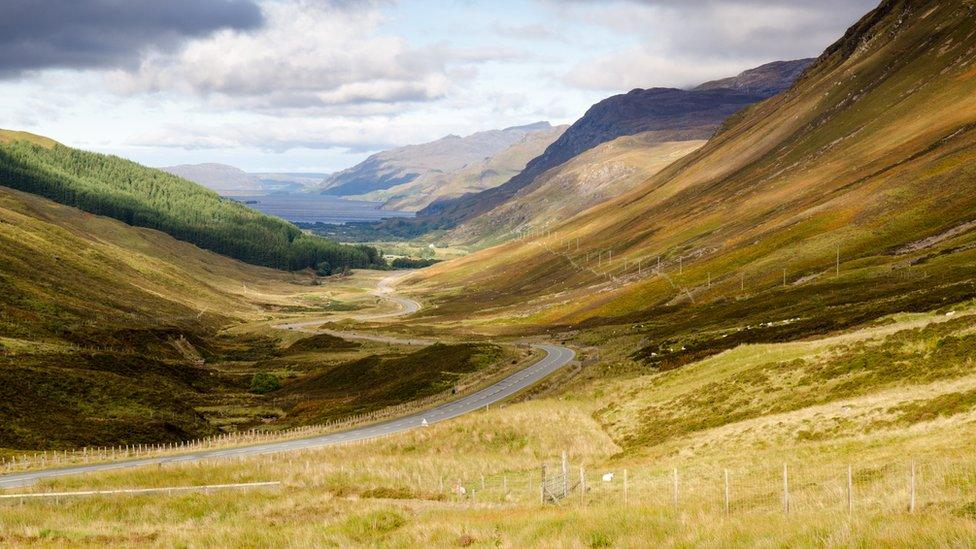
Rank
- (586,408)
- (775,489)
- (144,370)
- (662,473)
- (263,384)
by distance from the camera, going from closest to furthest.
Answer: (775,489) < (662,473) < (586,408) < (144,370) < (263,384)

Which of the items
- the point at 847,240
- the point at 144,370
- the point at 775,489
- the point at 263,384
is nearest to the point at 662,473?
the point at 775,489

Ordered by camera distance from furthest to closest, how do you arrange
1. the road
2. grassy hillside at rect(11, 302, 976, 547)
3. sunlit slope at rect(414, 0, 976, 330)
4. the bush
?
1. the bush
2. sunlit slope at rect(414, 0, 976, 330)
3. the road
4. grassy hillside at rect(11, 302, 976, 547)

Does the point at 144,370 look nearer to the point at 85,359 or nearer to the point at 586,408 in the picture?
the point at 85,359

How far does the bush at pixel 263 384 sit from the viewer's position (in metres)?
122

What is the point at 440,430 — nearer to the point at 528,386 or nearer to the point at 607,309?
the point at 528,386

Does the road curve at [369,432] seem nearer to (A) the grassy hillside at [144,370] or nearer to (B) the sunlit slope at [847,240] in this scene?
(A) the grassy hillside at [144,370]

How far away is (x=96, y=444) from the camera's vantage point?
76.0 metres

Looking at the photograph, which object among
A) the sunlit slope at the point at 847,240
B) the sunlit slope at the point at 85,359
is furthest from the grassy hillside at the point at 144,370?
the sunlit slope at the point at 847,240

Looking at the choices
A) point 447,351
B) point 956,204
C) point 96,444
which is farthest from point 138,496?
point 956,204

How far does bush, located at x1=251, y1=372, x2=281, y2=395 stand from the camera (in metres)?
122

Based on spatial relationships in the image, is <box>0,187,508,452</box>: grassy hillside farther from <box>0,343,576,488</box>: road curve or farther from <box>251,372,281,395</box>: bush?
<box>0,343,576,488</box>: road curve

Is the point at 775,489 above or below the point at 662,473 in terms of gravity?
above

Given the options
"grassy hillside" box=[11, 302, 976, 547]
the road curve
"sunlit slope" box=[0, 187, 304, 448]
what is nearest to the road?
the road curve

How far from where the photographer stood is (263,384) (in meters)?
123
